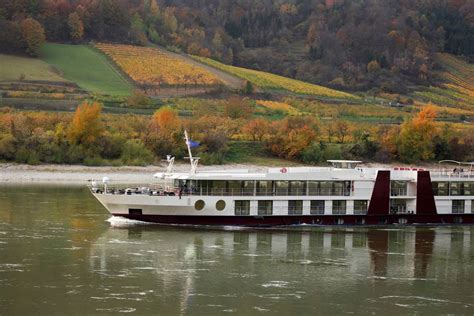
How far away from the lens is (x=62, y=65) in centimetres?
11900

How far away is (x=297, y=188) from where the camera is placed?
49.4 meters

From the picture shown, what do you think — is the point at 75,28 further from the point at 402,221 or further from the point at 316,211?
the point at 402,221

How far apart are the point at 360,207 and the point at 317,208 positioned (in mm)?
2093

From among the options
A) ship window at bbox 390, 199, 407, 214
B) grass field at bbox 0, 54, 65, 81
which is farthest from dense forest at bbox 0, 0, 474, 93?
ship window at bbox 390, 199, 407, 214

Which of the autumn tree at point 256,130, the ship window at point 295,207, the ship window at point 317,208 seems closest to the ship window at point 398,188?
the ship window at point 317,208

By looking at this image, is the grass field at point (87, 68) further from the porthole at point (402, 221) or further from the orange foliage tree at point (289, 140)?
the porthole at point (402, 221)

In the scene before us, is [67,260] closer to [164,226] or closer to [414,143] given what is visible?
[164,226]

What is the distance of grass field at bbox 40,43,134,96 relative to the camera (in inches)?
4462

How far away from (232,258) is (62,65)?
269 ft

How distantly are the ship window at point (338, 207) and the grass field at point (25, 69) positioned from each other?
65830mm

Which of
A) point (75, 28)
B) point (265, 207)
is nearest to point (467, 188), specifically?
point (265, 207)

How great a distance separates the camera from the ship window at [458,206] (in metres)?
52.0

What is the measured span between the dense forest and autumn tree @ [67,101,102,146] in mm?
43080

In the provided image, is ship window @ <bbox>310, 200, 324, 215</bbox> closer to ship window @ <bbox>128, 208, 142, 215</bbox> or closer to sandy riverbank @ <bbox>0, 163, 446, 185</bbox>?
ship window @ <bbox>128, 208, 142, 215</bbox>
